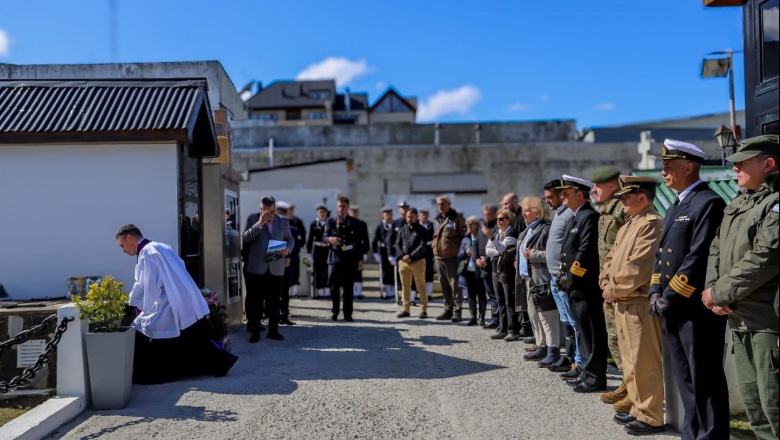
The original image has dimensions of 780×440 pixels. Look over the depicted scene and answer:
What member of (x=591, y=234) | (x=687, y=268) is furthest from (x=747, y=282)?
(x=591, y=234)

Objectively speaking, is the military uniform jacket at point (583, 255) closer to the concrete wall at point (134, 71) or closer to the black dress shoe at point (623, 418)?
the black dress shoe at point (623, 418)

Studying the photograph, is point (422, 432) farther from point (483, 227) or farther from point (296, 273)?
point (296, 273)

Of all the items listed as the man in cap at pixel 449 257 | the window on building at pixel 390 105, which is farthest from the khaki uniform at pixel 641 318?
the window on building at pixel 390 105

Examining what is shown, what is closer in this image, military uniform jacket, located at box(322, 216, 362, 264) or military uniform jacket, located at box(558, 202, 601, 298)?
military uniform jacket, located at box(558, 202, 601, 298)

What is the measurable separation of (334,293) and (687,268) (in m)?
7.80

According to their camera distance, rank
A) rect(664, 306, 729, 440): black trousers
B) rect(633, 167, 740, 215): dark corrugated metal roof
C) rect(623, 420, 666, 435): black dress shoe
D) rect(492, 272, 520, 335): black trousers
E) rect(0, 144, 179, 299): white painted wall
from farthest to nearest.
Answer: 1. rect(492, 272, 520, 335): black trousers
2. rect(633, 167, 740, 215): dark corrugated metal roof
3. rect(0, 144, 179, 299): white painted wall
4. rect(623, 420, 666, 435): black dress shoe
5. rect(664, 306, 729, 440): black trousers

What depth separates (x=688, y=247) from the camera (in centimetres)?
505

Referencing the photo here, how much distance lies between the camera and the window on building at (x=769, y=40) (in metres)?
5.78

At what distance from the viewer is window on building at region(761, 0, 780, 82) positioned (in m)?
5.78

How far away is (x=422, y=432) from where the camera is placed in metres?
5.66

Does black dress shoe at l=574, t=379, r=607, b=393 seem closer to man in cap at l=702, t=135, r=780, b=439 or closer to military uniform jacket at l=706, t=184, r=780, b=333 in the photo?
man in cap at l=702, t=135, r=780, b=439

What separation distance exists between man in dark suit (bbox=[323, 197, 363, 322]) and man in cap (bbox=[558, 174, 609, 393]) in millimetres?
5295

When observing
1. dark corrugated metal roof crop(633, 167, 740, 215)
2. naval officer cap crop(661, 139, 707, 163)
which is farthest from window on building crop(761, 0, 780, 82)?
dark corrugated metal roof crop(633, 167, 740, 215)

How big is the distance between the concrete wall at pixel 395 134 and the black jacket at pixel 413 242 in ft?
80.3
